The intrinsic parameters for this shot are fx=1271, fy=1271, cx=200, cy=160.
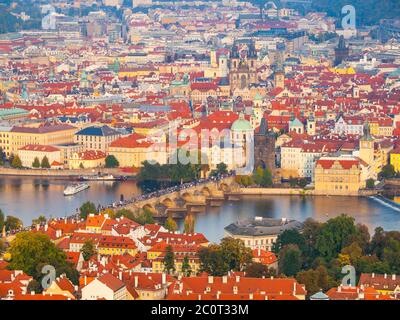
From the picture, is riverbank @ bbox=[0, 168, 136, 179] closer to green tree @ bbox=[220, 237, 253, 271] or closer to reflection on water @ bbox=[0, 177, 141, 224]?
reflection on water @ bbox=[0, 177, 141, 224]

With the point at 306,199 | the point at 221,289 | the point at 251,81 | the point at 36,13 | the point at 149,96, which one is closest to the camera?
the point at 221,289

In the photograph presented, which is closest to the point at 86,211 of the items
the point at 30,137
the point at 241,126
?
the point at 241,126

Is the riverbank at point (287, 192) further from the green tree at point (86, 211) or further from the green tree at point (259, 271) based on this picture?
the green tree at point (259, 271)

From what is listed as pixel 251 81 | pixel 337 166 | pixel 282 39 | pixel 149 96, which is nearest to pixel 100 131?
pixel 337 166

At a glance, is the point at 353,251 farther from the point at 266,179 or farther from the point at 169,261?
the point at 266,179

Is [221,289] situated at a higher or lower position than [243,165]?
higher

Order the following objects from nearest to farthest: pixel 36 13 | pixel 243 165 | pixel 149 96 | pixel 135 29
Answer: pixel 243 165 → pixel 149 96 → pixel 135 29 → pixel 36 13

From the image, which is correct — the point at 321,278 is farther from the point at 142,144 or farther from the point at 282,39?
the point at 282,39
